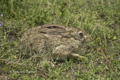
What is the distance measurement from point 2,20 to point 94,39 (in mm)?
2181

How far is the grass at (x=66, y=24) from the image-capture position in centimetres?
509

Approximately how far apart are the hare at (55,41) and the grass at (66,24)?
0.21 metres

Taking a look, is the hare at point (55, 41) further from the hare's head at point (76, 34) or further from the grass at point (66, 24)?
the grass at point (66, 24)

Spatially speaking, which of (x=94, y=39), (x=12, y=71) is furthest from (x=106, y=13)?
(x=12, y=71)

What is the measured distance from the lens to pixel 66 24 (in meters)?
6.59

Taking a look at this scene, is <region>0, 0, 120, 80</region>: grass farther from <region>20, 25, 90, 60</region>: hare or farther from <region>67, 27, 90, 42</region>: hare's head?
<region>67, 27, 90, 42</region>: hare's head

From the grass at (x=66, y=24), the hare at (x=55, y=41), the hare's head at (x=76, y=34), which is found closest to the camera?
the grass at (x=66, y=24)

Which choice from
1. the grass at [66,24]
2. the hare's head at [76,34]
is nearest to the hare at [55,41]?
the hare's head at [76,34]

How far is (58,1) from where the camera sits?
24.1 feet

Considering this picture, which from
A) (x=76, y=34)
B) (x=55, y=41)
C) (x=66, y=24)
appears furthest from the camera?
(x=66, y=24)

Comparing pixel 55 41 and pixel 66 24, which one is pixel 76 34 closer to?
pixel 55 41

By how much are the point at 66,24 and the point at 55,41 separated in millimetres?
1174

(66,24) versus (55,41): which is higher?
(66,24)

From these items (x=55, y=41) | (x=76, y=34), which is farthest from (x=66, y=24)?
(x=55, y=41)
